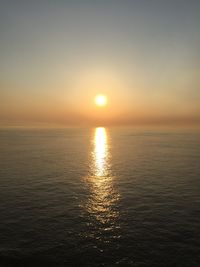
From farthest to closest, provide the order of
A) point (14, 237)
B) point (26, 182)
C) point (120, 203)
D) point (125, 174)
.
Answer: point (125, 174) → point (26, 182) → point (120, 203) → point (14, 237)

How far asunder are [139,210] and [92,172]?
4448cm

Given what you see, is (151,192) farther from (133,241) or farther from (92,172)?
(92,172)

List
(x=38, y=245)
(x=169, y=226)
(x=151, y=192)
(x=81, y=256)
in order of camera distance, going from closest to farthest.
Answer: (x=81, y=256), (x=38, y=245), (x=169, y=226), (x=151, y=192)

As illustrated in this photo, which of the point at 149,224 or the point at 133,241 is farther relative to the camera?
the point at 149,224

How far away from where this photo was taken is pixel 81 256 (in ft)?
103

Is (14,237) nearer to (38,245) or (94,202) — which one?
(38,245)

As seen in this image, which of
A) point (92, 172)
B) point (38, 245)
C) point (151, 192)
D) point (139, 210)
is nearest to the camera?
point (38, 245)

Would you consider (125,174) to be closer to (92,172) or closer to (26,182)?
(92,172)

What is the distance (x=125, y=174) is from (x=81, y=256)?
182 ft

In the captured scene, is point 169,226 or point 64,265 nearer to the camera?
point 64,265

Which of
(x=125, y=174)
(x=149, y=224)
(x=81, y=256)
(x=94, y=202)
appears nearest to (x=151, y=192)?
(x=94, y=202)

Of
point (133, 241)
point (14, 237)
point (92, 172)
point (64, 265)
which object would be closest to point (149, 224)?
point (133, 241)

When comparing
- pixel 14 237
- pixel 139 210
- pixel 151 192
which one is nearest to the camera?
pixel 14 237

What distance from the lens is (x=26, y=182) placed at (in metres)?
70.1
